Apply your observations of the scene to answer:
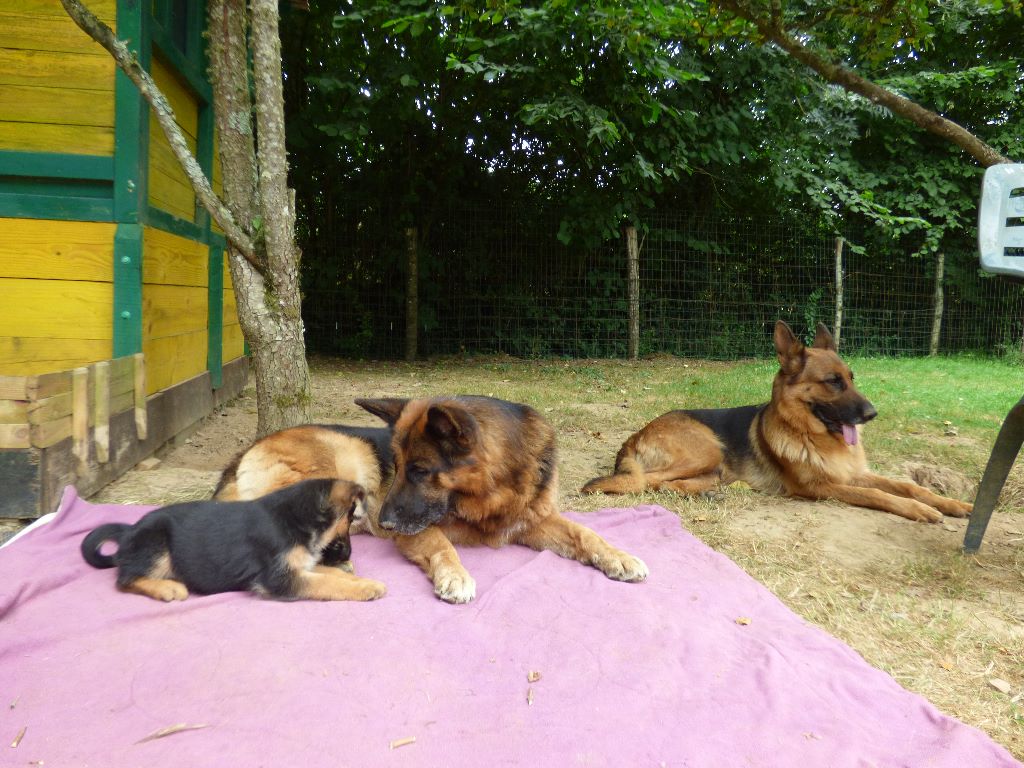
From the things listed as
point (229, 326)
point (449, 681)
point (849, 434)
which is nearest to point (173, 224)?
point (229, 326)

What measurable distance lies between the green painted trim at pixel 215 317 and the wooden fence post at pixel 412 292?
5246 mm

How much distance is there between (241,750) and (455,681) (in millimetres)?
663

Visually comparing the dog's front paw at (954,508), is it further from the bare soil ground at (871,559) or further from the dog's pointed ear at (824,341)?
the dog's pointed ear at (824,341)

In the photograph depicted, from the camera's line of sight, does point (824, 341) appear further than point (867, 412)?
Yes

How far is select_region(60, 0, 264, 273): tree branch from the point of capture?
3910 mm

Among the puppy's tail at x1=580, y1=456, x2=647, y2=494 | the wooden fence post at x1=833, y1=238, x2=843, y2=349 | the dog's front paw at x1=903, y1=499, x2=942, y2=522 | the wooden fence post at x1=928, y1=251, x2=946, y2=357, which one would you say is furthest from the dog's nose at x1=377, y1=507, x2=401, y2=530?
the wooden fence post at x1=928, y1=251, x2=946, y2=357

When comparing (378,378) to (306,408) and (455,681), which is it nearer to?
(306,408)

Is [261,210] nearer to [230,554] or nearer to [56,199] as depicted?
[56,199]

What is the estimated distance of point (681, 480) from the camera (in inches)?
195

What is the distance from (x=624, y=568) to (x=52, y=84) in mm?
4815

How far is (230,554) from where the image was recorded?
2.69 m

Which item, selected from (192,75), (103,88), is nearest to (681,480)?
(103,88)

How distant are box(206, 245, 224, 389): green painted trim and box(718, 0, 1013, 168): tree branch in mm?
5296

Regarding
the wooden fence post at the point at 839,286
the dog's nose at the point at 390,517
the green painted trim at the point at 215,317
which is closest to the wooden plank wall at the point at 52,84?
the green painted trim at the point at 215,317
